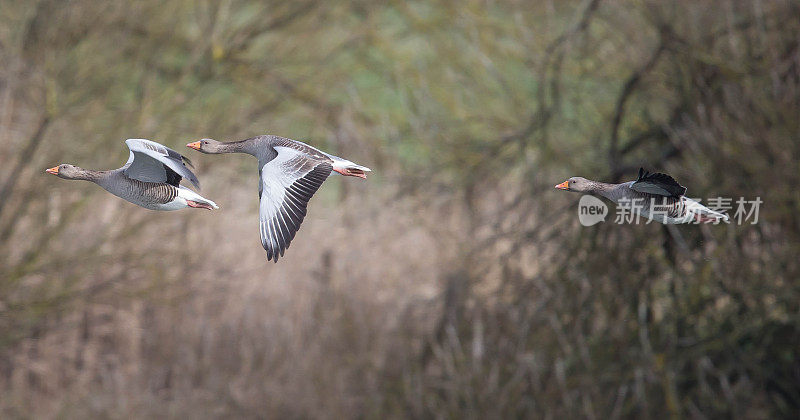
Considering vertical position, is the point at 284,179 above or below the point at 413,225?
below

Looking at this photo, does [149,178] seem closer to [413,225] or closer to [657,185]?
[657,185]

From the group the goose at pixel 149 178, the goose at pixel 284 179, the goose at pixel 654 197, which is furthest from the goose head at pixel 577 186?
the goose at pixel 149 178

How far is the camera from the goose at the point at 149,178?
1.83 meters

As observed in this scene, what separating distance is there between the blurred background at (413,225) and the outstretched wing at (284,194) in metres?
6.02

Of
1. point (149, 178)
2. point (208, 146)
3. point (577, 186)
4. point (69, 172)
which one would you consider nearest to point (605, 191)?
point (577, 186)

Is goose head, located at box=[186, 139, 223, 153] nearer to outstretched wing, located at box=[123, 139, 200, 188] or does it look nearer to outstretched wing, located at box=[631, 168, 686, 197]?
outstretched wing, located at box=[123, 139, 200, 188]

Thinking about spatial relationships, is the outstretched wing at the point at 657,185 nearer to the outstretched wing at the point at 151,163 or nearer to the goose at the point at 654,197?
the goose at the point at 654,197

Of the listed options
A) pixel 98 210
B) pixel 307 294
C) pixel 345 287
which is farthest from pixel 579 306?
pixel 98 210

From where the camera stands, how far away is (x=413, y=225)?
1008 cm

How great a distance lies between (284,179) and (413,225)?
8.24 metres

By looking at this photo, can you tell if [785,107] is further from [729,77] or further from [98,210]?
[98,210]

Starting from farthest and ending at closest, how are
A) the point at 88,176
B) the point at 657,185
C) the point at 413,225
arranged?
the point at 413,225 → the point at 657,185 → the point at 88,176

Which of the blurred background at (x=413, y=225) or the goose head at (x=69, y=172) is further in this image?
the blurred background at (x=413, y=225)

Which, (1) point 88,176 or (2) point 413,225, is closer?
(1) point 88,176
